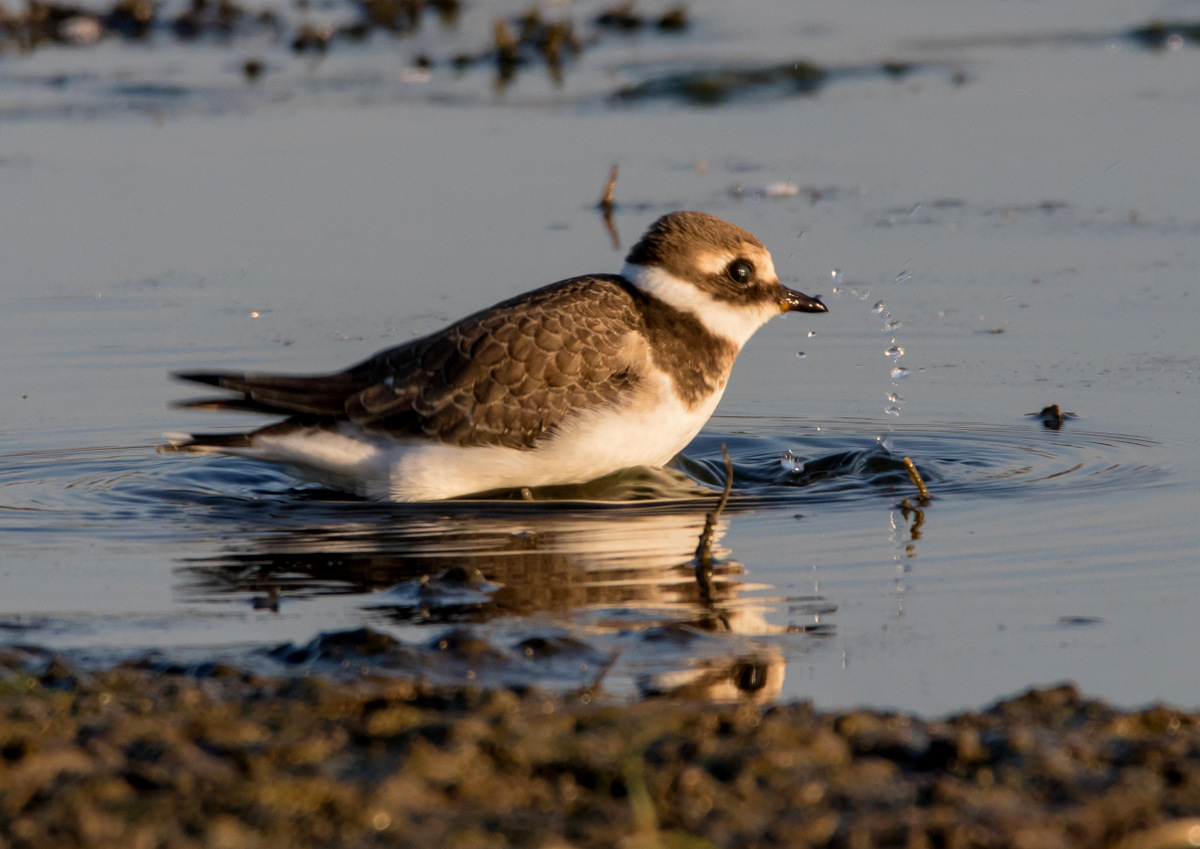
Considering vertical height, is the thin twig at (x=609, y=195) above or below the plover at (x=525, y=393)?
above

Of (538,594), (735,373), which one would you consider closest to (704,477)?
(735,373)

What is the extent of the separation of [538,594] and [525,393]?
1.47 m

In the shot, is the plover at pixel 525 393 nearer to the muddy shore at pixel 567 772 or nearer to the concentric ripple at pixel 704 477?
the concentric ripple at pixel 704 477

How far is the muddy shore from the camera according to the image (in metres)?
3.37

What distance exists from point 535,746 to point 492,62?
44.0ft

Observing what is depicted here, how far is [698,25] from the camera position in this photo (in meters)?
17.7

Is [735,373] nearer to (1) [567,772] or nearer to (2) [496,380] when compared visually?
(2) [496,380]

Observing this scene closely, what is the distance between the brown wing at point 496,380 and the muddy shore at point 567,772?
104 inches

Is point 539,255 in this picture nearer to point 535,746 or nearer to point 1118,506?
point 1118,506

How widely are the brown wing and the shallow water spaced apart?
397 mm

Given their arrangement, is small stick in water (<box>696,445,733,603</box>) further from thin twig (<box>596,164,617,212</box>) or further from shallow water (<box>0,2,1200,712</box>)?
thin twig (<box>596,164,617,212</box>)


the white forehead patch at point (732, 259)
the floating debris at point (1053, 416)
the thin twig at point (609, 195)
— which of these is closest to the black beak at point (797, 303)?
the white forehead patch at point (732, 259)

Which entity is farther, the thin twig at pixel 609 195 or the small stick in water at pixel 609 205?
the thin twig at pixel 609 195

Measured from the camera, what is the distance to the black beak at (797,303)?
7.52m
